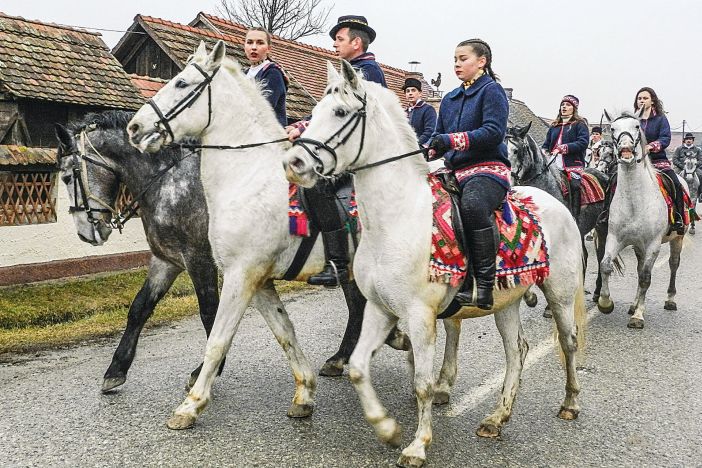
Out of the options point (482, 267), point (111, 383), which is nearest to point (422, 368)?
point (482, 267)

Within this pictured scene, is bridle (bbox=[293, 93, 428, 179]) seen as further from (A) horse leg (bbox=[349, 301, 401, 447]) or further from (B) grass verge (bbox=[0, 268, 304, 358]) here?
(B) grass verge (bbox=[0, 268, 304, 358])

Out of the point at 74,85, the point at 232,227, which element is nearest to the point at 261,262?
the point at 232,227

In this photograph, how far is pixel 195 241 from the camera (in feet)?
18.5

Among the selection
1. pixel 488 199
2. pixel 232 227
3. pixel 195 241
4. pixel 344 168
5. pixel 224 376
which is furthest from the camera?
pixel 224 376

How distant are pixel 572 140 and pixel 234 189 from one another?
669 cm

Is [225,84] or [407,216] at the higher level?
[225,84]

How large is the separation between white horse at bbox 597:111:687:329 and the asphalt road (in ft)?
2.81

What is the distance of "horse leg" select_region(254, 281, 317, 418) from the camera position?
529 centimetres

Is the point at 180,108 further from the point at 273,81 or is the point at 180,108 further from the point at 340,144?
the point at 340,144

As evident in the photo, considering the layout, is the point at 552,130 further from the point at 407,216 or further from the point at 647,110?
the point at 407,216

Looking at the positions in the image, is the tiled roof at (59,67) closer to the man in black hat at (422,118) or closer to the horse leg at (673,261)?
the man in black hat at (422,118)

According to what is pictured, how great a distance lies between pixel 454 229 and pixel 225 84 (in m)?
2.10

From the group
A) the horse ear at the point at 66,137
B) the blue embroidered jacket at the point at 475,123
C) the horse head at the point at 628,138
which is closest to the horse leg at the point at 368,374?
the blue embroidered jacket at the point at 475,123

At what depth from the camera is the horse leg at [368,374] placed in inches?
169
